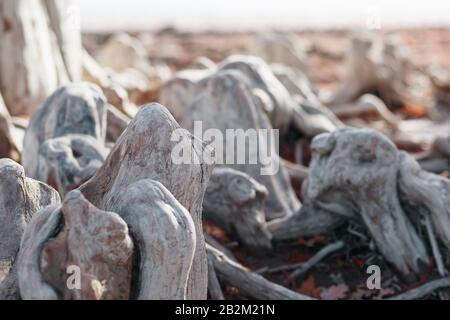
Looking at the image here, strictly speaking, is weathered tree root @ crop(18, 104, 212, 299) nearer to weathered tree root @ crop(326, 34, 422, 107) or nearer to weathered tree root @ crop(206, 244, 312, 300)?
weathered tree root @ crop(206, 244, 312, 300)

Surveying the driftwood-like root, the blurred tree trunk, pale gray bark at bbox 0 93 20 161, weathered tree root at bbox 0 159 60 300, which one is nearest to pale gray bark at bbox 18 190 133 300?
weathered tree root at bbox 0 159 60 300

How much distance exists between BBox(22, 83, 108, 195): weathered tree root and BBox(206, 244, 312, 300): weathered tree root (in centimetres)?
117

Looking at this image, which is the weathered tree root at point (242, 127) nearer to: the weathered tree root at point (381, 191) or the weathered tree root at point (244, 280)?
the weathered tree root at point (381, 191)

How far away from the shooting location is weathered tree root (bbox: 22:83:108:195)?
634cm

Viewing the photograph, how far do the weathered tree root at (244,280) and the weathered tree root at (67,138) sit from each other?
117 cm

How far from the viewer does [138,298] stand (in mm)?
3811

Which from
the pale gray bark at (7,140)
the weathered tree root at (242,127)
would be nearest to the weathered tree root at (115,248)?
the weathered tree root at (242,127)

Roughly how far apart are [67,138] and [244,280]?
6.02 ft

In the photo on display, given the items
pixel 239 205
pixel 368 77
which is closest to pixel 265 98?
pixel 239 205

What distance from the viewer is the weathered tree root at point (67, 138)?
6.34 metres

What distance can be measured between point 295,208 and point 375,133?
4.67 feet

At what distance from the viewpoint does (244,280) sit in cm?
614

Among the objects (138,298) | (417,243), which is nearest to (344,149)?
(417,243)

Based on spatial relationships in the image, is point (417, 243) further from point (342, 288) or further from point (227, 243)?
point (227, 243)
